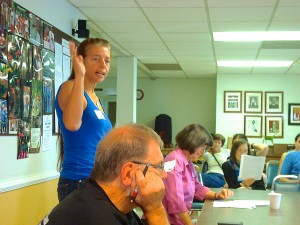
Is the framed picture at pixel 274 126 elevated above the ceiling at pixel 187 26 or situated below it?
below

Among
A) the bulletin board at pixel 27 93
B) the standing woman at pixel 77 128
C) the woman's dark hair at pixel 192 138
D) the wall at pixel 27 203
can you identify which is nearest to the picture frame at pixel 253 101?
the bulletin board at pixel 27 93

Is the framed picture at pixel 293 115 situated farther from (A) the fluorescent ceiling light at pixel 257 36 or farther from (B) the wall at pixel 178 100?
(A) the fluorescent ceiling light at pixel 257 36

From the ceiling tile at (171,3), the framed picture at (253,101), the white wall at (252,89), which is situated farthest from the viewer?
the framed picture at (253,101)

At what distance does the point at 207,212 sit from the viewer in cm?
290

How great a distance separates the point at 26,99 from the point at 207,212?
169cm

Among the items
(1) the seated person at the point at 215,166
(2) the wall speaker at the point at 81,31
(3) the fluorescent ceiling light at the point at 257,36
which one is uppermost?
(3) the fluorescent ceiling light at the point at 257,36

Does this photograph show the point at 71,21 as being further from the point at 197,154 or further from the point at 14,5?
the point at 197,154

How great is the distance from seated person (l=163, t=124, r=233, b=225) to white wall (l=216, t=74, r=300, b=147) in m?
7.01

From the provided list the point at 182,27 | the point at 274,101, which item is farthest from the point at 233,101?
the point at 182,27

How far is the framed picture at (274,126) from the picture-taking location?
1019 cm

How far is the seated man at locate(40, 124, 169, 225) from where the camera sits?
1.31 m

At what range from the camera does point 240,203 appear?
3307 mm

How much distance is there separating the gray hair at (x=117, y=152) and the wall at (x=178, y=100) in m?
10.3

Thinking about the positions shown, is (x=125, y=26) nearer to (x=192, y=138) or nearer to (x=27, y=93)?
(x=27, y=93)
